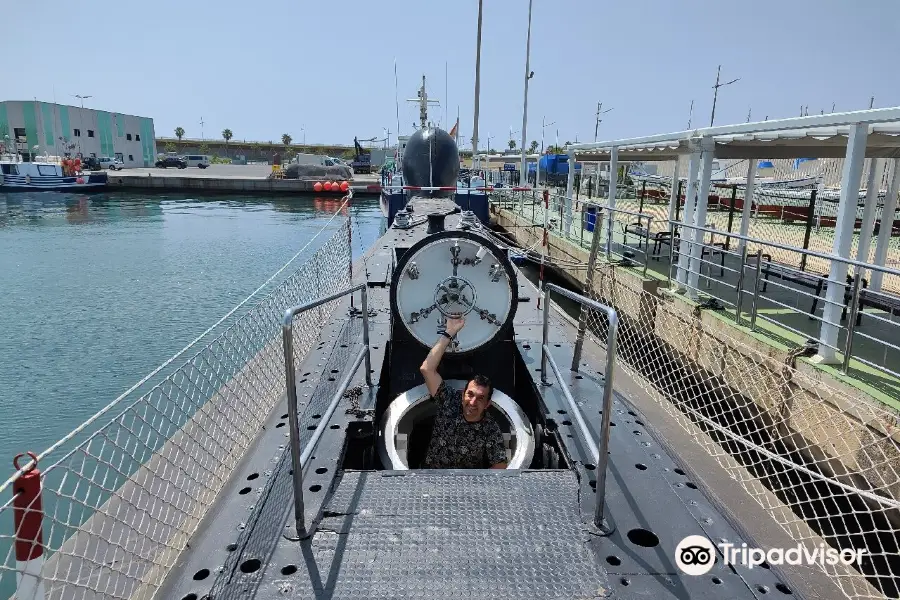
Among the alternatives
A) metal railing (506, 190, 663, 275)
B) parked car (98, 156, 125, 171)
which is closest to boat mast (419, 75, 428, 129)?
metal railing (506, 190, 663, 275)

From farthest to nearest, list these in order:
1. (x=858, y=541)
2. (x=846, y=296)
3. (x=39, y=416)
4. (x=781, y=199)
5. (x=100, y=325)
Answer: (x=781, y=199), (x=100, y=325), (x=846, y=296), (x=39, y=416), (x=858, y=541)

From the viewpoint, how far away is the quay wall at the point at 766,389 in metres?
5.14

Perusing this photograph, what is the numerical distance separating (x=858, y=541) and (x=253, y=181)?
160 ft

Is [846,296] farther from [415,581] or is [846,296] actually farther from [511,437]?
[415,581]

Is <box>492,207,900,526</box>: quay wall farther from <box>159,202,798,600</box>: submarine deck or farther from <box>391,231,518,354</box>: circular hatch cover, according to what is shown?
<box>159,202,798,600</box>: submarine deck

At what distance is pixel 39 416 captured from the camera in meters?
7.59

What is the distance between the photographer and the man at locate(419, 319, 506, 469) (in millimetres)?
3771

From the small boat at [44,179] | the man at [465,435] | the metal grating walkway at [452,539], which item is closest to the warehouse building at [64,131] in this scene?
the small boat at [44,179]

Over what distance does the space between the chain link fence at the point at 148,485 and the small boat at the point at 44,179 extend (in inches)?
1774

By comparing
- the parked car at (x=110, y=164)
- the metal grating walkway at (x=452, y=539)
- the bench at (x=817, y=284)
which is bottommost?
the metal grating walkway at (x=452, y=539)

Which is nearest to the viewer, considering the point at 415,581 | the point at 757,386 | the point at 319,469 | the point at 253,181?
the point at 415,581

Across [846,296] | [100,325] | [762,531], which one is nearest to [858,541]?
[762,531]

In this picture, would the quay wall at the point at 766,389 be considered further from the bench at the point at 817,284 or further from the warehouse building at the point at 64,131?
the warehouse building at the point at 64,131

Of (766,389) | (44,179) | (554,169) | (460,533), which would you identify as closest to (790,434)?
(766,389)
